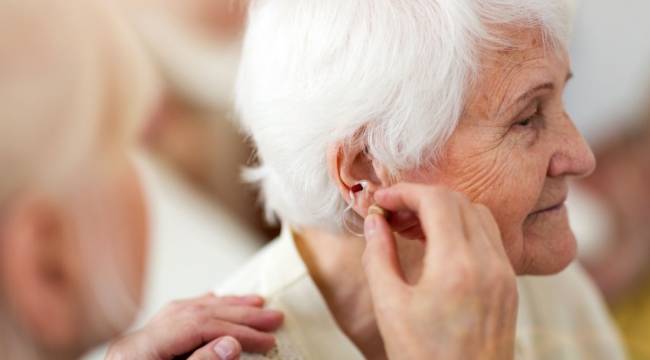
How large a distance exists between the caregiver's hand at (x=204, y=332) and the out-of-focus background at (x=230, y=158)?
27.8 inches

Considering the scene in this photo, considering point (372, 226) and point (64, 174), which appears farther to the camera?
point (64, 174)

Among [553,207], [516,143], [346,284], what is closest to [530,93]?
[516,143]

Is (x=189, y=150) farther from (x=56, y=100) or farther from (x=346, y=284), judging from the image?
(x=346, y=284)

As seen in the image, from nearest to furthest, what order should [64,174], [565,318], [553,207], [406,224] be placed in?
1. [406,224]
2. [553,207]
3. [565,318]
4. [64,174]

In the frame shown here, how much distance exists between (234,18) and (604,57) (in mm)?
979

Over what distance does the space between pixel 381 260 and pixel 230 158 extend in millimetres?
1176

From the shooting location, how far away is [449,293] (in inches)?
28.5

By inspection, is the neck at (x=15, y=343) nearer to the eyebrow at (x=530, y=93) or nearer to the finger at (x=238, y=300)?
the finger at (x=238, y=300)

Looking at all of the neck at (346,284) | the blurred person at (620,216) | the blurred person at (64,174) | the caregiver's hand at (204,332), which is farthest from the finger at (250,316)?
the blurred person at (620,216)

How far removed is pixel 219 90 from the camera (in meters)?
1.88

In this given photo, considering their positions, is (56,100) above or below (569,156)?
above

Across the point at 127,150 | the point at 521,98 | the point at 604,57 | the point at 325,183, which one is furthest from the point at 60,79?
the point at 604,57

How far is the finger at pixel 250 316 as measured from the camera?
964 mm

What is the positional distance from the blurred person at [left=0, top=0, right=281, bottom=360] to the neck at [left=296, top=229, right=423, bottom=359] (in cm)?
68
